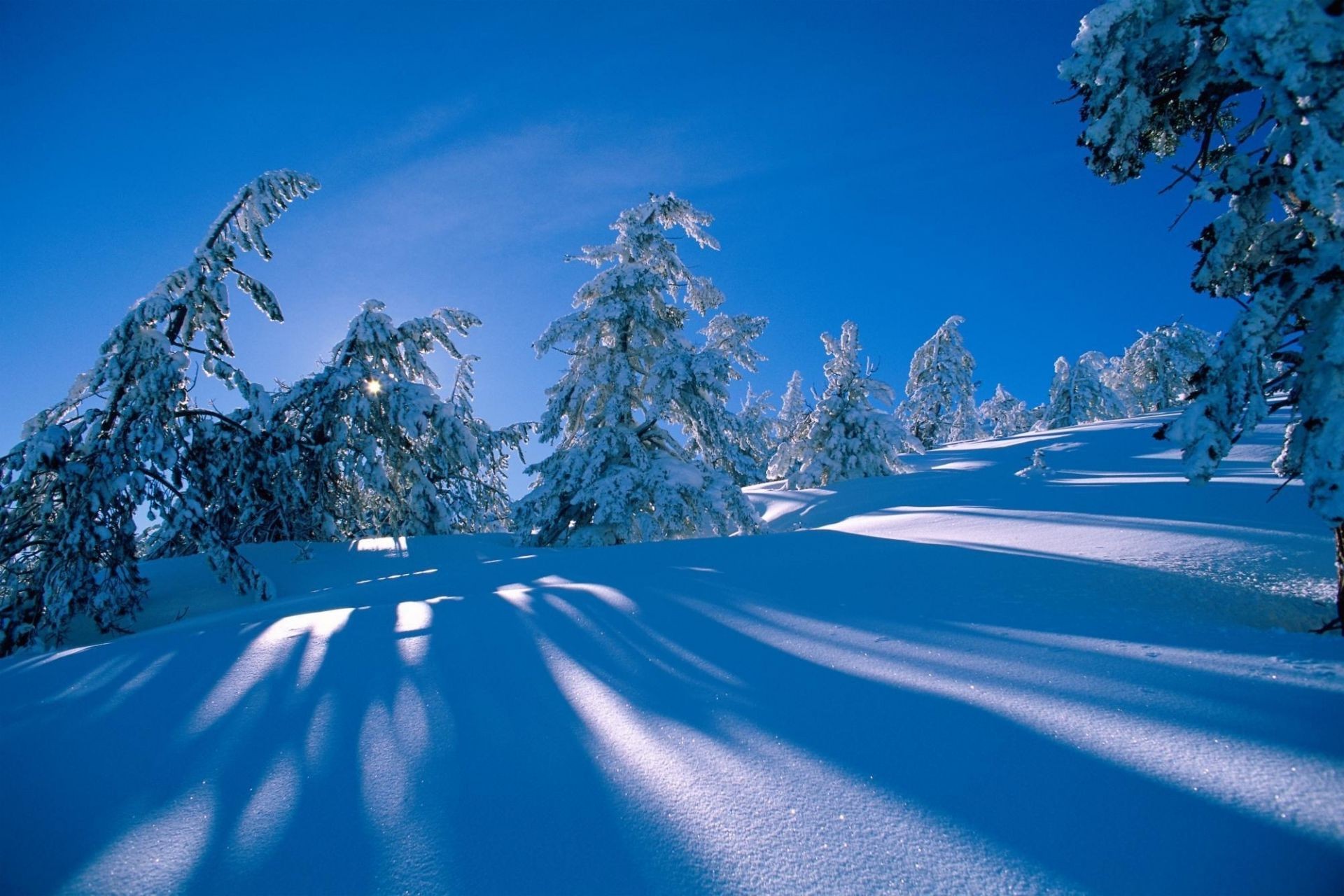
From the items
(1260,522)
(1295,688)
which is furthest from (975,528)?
(1295,688)

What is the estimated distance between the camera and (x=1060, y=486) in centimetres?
816

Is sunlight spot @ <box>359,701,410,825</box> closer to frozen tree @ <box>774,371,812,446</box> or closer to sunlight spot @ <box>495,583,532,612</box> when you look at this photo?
sunlight spot @ <box>495,583,532,612</box>

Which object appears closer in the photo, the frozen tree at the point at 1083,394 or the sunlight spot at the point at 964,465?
the sunlight spot at the point at 964,465

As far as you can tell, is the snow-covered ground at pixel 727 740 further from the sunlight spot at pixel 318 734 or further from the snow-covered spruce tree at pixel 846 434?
the snow-covered spruce tree at pixel 846 434

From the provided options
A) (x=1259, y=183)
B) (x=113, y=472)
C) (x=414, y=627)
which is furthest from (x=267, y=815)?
(x=113, y=472)

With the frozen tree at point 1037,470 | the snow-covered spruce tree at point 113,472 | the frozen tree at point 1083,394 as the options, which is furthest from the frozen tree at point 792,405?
the snow-covered spruce tree at point 113,472

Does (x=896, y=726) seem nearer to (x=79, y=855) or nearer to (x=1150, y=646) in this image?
(x=1150, y=646)

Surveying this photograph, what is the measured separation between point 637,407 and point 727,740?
8.66 m

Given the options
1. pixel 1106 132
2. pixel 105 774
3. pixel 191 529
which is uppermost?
pixel 1106 132

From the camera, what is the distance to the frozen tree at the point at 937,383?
100 feet

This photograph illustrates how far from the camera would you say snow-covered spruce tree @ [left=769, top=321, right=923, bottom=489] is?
1644 centimetres

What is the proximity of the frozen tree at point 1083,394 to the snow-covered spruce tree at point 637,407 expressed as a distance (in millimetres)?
31401

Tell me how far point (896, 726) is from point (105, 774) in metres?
2.74

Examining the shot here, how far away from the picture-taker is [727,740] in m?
1.85
